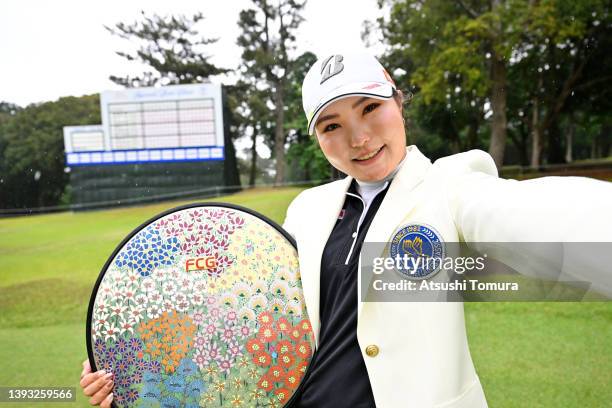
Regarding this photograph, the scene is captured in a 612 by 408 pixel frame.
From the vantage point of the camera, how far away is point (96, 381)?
3.26ft

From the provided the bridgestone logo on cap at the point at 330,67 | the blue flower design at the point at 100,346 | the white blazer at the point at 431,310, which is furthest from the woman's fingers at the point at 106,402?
the bridgestone logo on cap at the point at 330,67

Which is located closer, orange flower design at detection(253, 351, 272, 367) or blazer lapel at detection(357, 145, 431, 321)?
blazer lapel at detection(357, 145, 431, 321)

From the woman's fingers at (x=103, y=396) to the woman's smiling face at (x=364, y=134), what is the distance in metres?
0.79

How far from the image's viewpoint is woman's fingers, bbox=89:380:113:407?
100cm

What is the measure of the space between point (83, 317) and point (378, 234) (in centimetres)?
272

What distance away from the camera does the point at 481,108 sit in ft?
5.85

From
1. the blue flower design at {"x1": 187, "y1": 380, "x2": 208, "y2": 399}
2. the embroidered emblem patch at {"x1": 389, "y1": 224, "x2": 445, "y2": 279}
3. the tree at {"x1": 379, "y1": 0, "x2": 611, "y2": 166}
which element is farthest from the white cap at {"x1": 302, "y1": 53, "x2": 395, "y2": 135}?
the tree at {"x1": 379, "y1": 0, "x2": 611, "y2": 166}

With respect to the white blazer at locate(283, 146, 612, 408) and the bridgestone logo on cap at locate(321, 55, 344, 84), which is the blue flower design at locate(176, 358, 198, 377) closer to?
the white blazer at locate(283, 146, 612, 408)

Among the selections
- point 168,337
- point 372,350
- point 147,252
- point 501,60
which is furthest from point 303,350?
point 501,60

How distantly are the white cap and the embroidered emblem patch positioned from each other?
0.97 feet

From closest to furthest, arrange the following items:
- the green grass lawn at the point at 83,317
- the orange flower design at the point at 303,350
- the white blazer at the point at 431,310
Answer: the white blazer at the point at 431,310
the orange flower design at the point at 303,350
the green grass lawn at the point at 83,317

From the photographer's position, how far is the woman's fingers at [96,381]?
3.26 feet

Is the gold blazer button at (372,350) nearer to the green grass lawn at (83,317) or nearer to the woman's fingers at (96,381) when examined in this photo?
the woman's fingers at (96,381)

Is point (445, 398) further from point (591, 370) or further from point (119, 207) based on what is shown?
point (119, 207)
